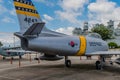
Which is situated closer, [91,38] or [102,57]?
[102,57]

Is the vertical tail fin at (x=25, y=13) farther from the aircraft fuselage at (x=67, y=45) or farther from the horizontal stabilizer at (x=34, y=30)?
the aircraft fuselage at (x=67, y=45)

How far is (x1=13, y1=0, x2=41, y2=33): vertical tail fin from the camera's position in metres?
14.6

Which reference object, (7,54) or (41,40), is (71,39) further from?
(7,54)

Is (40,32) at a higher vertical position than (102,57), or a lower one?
higher

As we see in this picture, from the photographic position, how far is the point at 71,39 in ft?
53.3

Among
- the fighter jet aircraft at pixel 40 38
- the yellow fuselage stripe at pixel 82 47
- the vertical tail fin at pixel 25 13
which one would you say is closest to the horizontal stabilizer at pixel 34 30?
the fighter jet aircraft at pixel 40 38

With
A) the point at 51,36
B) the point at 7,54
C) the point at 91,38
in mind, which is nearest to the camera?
the point at 51,36

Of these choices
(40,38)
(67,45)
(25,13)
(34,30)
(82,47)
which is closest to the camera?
(34,30)

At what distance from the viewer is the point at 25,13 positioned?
14.9 meters

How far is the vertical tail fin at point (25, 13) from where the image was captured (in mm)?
14579

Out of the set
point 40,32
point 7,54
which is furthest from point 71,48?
point 7,54

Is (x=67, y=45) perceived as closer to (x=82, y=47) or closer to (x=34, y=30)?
(x=82, y=47)

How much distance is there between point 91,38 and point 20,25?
6.59 meters

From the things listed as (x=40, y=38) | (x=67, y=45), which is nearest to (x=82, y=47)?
(x=67, y=45)
